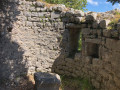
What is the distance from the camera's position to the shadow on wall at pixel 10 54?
5.23 metres

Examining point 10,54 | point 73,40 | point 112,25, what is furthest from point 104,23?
point 10,54

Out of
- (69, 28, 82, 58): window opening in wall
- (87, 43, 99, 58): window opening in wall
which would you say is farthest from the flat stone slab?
(69, 28, 82, 58): window opening in wall

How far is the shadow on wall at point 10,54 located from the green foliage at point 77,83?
1.45 m

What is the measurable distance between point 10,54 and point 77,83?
2.92 m

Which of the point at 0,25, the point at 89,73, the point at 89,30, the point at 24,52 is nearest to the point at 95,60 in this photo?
the point at 89,73

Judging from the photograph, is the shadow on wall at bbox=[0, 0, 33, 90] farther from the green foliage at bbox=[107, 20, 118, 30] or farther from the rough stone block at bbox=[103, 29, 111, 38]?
the green foliage at bbox=[107, 20, 118, 30]

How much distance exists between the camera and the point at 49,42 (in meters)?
6.01

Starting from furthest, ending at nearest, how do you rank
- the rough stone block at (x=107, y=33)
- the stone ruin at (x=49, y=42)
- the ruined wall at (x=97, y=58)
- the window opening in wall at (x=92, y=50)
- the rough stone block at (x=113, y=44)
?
1. the window opening in wall at (x=92, y=50)
2. the stone ruin at (x=49, y=42)
3. the rough stone block at (x=107, y=33)
4. the ruined wall at (x=97, y=58)
5. the rough stone block at (x=113, y=44)

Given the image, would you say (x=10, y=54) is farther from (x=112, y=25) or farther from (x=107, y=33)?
(x=112, y=25)

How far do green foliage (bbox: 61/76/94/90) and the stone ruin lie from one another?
0.17m

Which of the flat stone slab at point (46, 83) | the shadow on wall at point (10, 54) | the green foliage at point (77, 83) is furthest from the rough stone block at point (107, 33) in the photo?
the shadow on wall at point (10, 54)

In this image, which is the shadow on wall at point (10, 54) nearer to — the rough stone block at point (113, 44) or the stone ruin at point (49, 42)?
Result: the stone ruin at point (49, 42)

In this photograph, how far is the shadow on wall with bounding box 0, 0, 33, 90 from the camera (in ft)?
17.2

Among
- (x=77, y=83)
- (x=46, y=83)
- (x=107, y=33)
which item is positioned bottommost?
(x=77, y=83)
